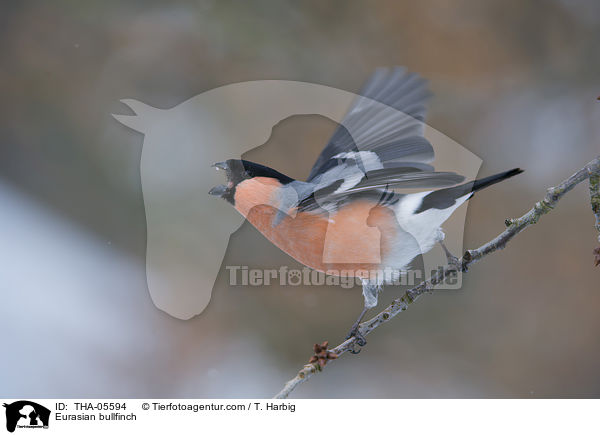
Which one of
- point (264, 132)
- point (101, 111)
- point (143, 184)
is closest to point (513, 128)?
point (264, 132)

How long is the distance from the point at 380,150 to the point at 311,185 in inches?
8.2

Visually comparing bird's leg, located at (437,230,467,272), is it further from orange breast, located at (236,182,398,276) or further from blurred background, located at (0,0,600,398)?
blurred background, located at (0,0,600,398)

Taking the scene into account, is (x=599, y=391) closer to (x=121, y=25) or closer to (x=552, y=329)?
(x=552, y=329)

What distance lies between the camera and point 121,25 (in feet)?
→ 7.73

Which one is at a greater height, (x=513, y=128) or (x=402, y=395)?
(x=513, y=128)

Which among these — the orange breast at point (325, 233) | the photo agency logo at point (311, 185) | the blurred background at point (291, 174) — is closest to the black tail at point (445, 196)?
the photo agency logo at point (311, 185)

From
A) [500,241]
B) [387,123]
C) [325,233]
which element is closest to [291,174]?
[387,123]

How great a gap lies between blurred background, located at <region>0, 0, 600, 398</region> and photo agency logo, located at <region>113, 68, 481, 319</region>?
135 mm
